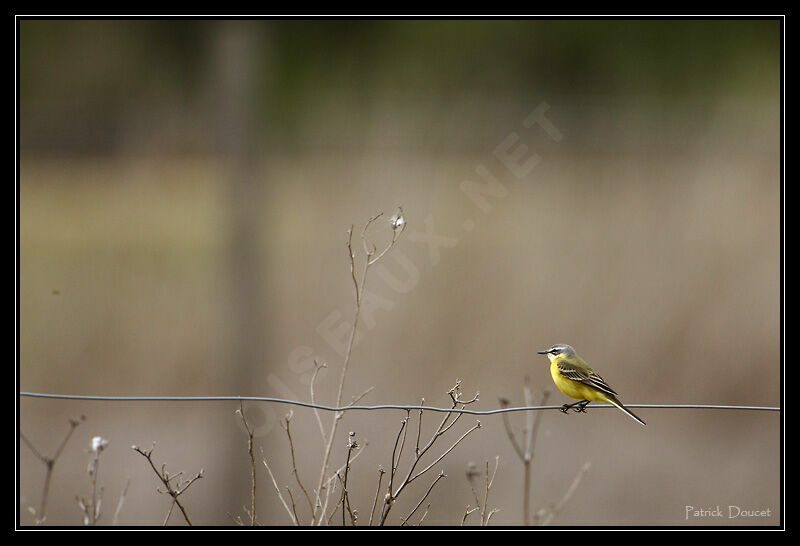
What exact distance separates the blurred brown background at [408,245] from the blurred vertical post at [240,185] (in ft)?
0.08

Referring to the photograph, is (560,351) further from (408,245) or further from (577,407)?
(408,245)

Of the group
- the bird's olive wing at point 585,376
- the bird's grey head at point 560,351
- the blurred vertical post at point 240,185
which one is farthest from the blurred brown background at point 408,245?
the bird's olive wing at point 585,376

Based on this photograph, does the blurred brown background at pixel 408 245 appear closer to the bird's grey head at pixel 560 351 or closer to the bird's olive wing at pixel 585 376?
the bird's grey head at pixel 560 351

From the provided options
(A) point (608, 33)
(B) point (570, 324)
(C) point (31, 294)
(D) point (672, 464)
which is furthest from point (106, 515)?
(A) point (608, 33)

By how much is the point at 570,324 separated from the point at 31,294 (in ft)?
15.9

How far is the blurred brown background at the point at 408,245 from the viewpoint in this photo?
5094 mm

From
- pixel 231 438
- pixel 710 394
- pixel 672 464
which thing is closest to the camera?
pixel 672 464

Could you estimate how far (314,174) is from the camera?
6.27 m

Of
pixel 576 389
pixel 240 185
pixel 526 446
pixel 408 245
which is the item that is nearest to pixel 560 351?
pixel 576 389

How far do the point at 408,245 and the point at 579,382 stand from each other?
287cm

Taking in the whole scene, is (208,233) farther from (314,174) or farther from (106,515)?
(106,515)

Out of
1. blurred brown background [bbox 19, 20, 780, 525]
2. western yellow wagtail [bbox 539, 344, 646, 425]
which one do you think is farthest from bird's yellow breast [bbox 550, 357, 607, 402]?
blurred brown background [bbox 19, 20, 780, 525]

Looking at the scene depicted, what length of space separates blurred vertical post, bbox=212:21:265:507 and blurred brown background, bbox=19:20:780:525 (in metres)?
0.02

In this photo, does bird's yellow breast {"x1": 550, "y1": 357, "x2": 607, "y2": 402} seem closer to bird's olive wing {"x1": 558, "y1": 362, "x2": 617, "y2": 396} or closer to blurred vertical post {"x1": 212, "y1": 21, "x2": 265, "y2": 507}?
bird's olive wing {"x1": 558, "y1": 362, "x2": 617, "y2": 396}
